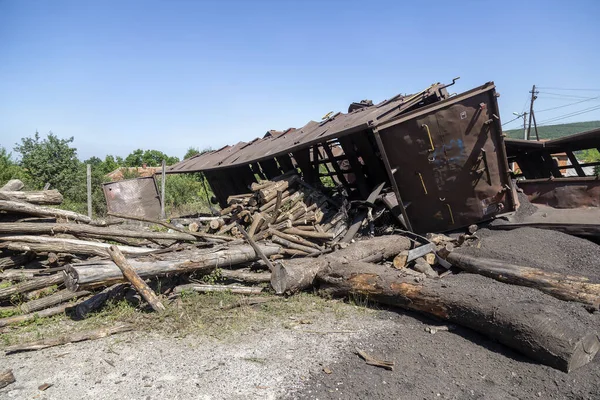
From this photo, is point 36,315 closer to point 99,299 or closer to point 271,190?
point 99,299

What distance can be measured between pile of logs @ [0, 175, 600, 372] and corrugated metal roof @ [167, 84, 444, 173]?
1251 mm

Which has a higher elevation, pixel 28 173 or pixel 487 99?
pixel 28 173

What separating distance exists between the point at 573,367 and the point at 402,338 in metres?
1.65

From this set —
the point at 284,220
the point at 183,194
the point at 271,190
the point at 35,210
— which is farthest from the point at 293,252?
the point at 183,194

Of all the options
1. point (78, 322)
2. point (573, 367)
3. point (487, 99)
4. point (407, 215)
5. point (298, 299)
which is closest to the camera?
point (573, 367)

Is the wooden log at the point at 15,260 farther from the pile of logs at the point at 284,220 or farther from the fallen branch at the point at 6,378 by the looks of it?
the fallen branch at the point at 6,378

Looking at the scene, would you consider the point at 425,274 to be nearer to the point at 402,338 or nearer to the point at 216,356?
the point at 402,338

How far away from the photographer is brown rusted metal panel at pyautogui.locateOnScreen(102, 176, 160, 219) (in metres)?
13.1

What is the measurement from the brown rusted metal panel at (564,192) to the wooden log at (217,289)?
6144mm

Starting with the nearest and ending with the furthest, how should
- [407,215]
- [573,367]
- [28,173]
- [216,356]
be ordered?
[573,367] → [216,356] → [407,215] → [28,173]

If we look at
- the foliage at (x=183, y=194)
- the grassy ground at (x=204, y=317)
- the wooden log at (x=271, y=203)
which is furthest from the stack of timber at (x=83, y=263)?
the foliage at (x=183, y=194)

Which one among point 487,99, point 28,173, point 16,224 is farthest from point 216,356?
point 28,173

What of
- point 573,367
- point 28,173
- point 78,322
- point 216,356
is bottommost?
point 573,367

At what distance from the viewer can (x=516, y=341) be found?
4.03 m
